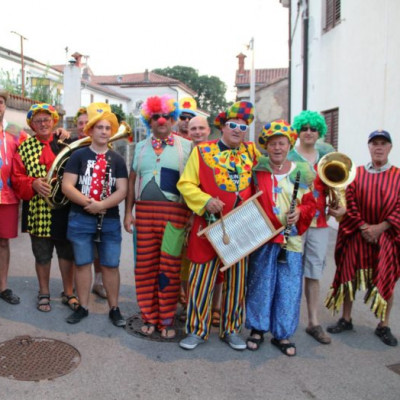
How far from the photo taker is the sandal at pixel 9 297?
4.68 m

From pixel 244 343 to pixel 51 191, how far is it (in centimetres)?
222

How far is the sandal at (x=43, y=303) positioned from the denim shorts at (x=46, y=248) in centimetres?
36

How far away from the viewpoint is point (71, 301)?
183 inches

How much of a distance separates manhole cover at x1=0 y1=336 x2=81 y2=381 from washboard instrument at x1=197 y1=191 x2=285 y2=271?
141cm

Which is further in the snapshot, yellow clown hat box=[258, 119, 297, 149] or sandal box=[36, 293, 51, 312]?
sandal box=[36, 293, 51, 312]

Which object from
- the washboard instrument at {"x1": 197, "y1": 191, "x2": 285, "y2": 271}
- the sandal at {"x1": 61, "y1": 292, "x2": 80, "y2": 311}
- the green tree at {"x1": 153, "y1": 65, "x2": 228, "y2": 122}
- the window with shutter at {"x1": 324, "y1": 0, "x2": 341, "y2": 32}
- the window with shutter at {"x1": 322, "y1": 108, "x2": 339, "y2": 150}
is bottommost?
the sandal at {"x1": 61, "y1": 292, "x2": 80, "y2": 311}

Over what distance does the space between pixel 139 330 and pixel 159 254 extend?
75cm

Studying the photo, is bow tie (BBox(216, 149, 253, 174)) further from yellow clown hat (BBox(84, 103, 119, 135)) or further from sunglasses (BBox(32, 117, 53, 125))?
sunglasses (BBox(32, 117, 53, 125))

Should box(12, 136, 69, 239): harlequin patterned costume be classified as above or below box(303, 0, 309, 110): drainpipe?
below

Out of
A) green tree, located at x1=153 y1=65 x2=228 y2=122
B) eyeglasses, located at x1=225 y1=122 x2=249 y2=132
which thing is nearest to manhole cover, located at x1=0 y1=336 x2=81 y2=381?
eyeglasses, located at x1=225 y1=122 x2=249 y2=132

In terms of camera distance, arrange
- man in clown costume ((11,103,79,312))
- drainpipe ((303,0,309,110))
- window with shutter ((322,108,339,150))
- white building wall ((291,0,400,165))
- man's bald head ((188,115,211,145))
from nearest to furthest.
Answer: man in clown costume ((11,103,79,312)) → man's bald head ((188,115,211,145)) → white building wall ((291,0,400,165)) → window with shutter ((322,108,339,150)) → drainpipe ((303,0,309,110))

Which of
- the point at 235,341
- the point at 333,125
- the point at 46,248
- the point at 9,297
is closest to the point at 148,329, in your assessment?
the point at 235,341

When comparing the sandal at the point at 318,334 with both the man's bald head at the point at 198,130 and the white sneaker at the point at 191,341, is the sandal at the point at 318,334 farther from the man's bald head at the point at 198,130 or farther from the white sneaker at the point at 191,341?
the man's bald head at the point at 198,130

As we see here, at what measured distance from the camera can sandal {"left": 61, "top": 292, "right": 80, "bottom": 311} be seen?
181 inches
